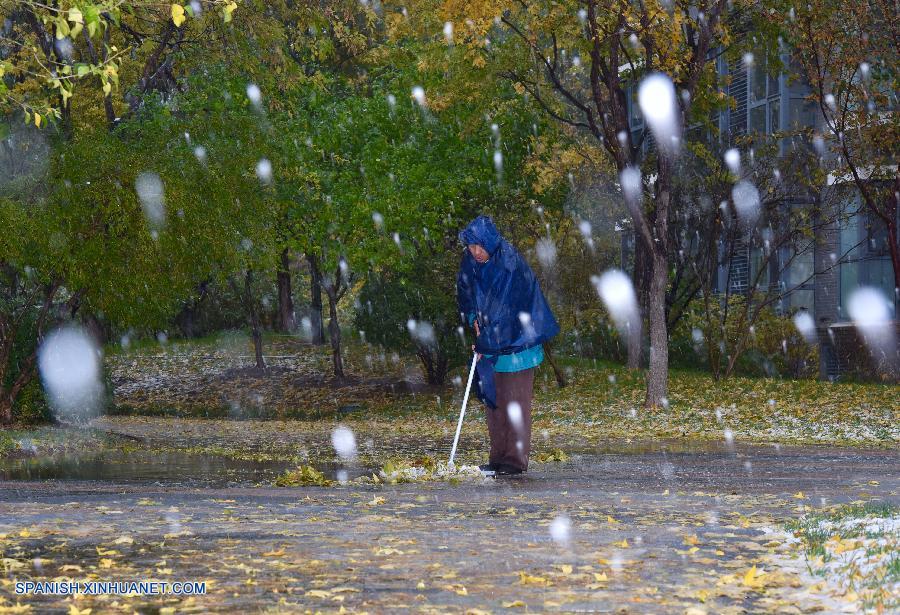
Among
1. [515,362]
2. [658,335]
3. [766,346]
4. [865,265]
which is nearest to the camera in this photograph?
[515,362]

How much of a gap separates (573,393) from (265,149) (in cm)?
881

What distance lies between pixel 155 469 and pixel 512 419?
4.32m

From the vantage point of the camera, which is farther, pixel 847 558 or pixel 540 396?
pixel 540 396

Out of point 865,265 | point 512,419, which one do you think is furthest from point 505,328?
point 865,265

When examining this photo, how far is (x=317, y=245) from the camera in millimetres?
33156

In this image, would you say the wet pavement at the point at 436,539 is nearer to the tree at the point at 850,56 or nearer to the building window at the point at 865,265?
the tree at the point at 850,56

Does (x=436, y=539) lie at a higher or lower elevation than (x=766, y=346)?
lower

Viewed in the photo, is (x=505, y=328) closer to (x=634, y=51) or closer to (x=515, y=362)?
(x=515, y=362)

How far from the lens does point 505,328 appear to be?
1168cm

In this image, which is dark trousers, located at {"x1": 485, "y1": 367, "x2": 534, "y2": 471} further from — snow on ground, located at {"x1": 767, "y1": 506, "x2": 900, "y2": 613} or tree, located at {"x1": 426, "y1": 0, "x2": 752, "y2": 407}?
tree, located at {"x1": 426, "y1": 0, "x2": 752, "y2": 407}

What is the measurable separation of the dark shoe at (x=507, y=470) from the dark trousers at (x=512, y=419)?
0.09 ft

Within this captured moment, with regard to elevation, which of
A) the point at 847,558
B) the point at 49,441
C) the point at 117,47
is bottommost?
the point at 847,558

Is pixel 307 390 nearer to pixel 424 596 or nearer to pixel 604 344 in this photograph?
pixel 604 344

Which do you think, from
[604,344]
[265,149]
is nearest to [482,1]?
[265,149]
